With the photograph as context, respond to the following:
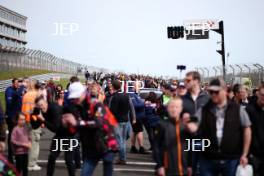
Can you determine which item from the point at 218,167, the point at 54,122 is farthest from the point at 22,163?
the point at 218,167

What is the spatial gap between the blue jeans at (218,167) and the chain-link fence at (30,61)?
34.3 metres

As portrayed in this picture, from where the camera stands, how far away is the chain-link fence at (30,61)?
Answer: 131 ft

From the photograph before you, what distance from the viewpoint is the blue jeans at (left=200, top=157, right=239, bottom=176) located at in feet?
18.0

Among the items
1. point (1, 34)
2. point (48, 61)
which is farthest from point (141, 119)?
point (1, 34)

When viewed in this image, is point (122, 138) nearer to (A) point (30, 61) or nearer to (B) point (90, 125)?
(B) point (90, 125)

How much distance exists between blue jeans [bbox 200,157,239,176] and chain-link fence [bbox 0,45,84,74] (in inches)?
1352

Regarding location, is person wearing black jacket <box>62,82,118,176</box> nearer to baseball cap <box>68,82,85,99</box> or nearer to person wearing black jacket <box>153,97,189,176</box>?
baseball cap <box>68,82,85,99</box>

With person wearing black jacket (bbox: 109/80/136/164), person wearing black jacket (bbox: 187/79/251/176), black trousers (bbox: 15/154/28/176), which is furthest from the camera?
person wearing black jacket (bbox: 109/80/136/164)

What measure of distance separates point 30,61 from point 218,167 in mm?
44535

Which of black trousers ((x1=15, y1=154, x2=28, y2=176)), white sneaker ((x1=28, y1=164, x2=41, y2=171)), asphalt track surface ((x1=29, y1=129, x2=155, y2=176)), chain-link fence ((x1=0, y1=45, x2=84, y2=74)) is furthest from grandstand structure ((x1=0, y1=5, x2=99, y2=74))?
black trousers ((x1=15, y1=154, x2=28, y2=176))

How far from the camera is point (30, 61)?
48.5 meters

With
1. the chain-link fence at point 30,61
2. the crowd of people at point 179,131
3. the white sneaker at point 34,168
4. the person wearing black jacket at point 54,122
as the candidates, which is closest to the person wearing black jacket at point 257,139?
the crowd of people at point 179,131

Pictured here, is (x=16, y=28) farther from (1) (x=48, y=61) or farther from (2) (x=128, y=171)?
(2) (x=128, y=171)

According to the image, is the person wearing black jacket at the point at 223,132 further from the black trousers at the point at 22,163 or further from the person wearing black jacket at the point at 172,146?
the black trousers at the point at 22,163
